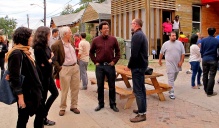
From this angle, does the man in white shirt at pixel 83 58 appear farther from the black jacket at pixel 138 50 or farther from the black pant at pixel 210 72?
the black pant at pixel 210 72

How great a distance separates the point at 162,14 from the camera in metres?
16.1

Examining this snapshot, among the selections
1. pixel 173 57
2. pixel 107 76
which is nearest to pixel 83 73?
pixel 107 76

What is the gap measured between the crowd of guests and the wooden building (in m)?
8.09

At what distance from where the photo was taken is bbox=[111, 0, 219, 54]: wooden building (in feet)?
50.8

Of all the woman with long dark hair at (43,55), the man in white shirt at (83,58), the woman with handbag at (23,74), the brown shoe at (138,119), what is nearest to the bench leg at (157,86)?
the brown shoe at (138,119)

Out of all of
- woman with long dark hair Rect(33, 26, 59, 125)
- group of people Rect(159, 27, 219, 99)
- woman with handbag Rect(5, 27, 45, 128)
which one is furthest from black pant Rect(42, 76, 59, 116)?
group of people Rect(159, 27, 219, 99)

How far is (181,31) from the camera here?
15906 millimetres

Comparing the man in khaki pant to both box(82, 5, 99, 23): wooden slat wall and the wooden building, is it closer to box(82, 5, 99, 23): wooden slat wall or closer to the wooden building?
the wooden building

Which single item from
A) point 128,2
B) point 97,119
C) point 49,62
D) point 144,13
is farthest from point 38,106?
point 128,2

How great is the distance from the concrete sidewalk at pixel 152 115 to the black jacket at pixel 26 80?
1.52 m

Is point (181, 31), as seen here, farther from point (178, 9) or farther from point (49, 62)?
point (49, 62)

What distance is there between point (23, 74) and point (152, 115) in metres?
3.17

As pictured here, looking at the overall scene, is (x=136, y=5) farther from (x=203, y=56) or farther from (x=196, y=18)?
(x=203, y=56)

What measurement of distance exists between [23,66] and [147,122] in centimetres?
282
